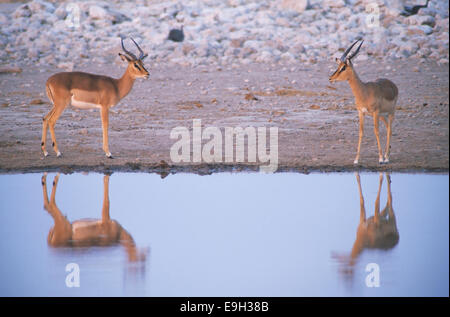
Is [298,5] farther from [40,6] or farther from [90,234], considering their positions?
[90,234]

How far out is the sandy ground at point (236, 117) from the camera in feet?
32.9

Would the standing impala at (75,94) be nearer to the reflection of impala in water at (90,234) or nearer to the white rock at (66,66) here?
the reflection of impala in water at (90,234)

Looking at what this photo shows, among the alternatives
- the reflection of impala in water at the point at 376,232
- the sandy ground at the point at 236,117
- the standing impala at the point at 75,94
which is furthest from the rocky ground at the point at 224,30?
the reflection of impala in water at the point at 376,232

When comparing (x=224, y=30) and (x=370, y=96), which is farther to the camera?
(x=224, y=30)

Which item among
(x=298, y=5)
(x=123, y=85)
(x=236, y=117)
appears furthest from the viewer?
(x=298, y=5)

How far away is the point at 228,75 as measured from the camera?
16.6m

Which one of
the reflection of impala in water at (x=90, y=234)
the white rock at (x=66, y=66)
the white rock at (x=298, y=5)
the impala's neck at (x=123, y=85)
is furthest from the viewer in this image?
the white rock at (x=298, y=5)

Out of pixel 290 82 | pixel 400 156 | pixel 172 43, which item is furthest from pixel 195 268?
pixel 172 43

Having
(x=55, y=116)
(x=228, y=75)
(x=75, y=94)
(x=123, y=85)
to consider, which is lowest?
(x=55, y=116)

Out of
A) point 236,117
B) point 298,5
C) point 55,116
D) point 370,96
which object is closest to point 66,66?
point 236,117

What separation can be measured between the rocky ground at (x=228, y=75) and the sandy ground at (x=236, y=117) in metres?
0.03

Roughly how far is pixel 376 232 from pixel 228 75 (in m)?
10.0
